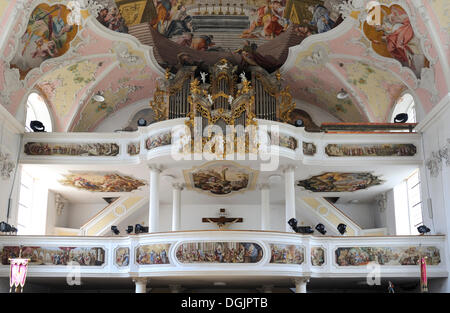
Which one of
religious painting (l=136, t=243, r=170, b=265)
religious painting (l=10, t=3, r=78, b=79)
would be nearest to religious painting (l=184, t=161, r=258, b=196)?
religious painting (l=136, t=243, r=170, b=265)

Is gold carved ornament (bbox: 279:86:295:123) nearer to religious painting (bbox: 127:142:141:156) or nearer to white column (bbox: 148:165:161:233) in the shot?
white column (bbox: 148:165:161:233)

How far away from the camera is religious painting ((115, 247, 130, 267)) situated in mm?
16561

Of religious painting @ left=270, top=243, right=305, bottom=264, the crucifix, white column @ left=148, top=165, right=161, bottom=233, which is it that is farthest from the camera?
the crucifix

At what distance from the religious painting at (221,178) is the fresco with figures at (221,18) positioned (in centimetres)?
533

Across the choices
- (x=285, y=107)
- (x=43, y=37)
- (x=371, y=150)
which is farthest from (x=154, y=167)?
(x=371, y=150)

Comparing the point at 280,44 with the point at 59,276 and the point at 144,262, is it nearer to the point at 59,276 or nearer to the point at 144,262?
the point at 144,262

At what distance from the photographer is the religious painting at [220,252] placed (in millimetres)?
15602

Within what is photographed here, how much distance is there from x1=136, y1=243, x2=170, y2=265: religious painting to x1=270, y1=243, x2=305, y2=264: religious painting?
325cm

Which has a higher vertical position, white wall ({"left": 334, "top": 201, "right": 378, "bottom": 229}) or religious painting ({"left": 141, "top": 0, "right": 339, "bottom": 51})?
religious painting ({"left": 141, "top": 0, "right": 339, "bottom": 51})

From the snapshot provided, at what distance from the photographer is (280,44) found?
66.3 feet

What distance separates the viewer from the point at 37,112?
67.8 ft

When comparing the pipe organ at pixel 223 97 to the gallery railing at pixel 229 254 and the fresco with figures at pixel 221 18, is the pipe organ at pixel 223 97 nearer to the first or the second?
the fresco with figures at pixel 221 18

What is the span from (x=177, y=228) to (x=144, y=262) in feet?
12.6

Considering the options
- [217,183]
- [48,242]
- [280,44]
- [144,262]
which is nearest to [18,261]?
[48,242]
